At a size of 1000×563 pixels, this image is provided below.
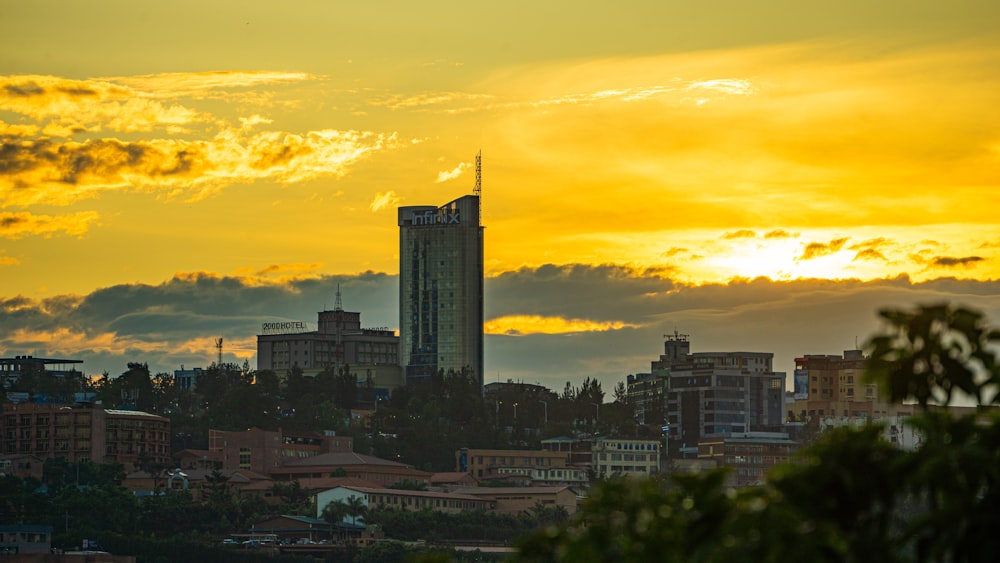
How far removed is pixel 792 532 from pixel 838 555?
0.74 meters

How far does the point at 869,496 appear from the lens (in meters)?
32.1

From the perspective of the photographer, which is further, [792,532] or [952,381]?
[952,381]

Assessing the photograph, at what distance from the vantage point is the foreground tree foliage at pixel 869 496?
31266 millimetres

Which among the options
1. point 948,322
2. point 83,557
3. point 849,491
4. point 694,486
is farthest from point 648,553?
point 83,557

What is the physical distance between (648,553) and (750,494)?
1.86m

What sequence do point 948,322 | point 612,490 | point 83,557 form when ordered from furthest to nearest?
point 83,557 → point 612,490 → point 948,322

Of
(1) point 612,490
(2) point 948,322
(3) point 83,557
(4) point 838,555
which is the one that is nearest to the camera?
(4) point 838,555

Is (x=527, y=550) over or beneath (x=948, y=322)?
beneath

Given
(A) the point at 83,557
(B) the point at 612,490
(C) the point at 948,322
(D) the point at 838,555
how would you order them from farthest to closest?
1. (A) the point at 83,557
2. (B) the point at 612,490
3. (C) the point at 948,322
4. (D) the point at 838,555

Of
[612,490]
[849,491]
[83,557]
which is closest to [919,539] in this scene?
[849,491]

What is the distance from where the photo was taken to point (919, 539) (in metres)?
31.6

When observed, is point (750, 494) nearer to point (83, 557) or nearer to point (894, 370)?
point (894, 370)

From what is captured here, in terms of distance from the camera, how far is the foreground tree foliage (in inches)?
1231

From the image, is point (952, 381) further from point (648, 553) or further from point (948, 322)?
point (648, 553)
